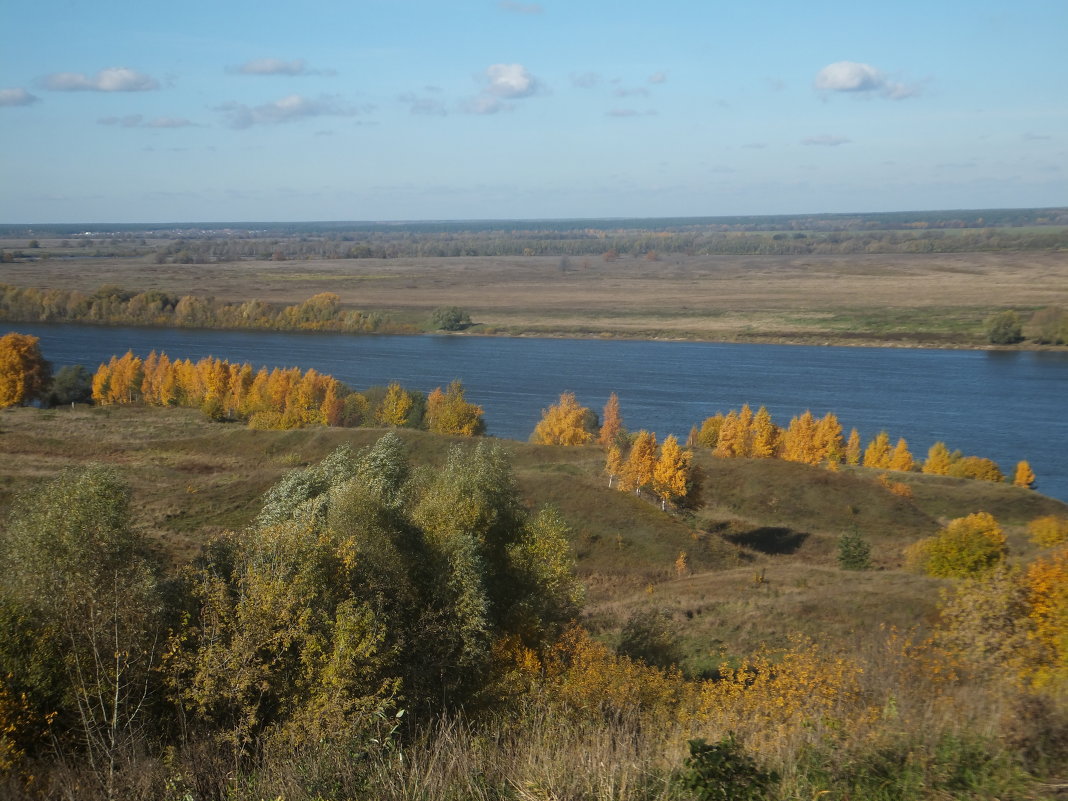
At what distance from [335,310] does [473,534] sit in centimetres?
7779

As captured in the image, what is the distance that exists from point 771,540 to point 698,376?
34.0 metres

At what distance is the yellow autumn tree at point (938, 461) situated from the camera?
41.2 meters

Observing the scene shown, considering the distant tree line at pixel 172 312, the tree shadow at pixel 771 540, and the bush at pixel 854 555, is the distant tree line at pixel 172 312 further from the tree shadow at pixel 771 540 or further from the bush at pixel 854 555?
the bush at pixel 854 555

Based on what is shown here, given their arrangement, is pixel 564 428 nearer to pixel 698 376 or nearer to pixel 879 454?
pixel 879 454

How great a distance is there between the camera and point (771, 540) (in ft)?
103

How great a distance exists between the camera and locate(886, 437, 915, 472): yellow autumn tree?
4241cm

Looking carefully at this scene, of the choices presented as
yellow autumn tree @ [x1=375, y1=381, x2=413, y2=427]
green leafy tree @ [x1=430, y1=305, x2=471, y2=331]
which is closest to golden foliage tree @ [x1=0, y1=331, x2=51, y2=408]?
yellow autumn tree @ [x1=375, y1=381, x2=413, y2=427]

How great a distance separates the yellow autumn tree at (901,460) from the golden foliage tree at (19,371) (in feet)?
146

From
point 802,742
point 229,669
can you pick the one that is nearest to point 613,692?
point 229,669

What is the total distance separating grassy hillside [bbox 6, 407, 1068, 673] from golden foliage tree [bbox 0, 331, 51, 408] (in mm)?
3982

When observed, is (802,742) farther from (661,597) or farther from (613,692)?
(661,597)

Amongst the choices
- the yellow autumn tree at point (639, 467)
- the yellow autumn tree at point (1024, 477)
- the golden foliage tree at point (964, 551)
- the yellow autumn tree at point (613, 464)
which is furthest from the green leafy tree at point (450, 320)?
the golden foliage tree at point (964, 551)

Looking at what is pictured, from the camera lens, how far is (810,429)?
44.2 meters

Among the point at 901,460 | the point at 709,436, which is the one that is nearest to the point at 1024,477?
the point at 901,460
